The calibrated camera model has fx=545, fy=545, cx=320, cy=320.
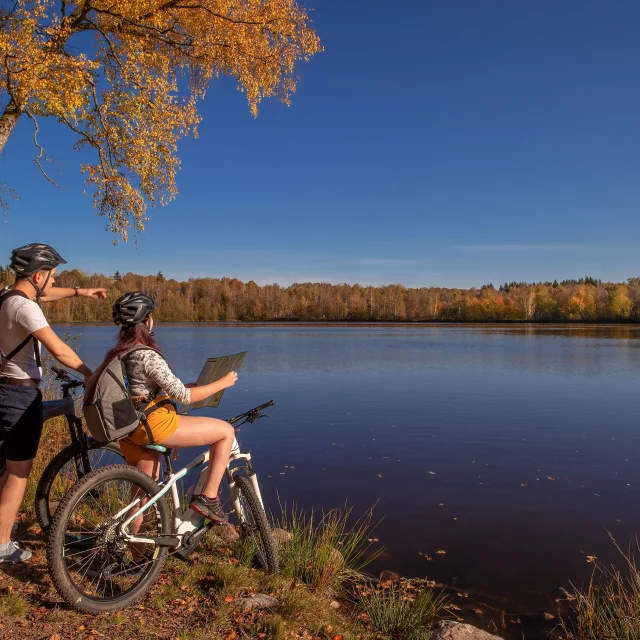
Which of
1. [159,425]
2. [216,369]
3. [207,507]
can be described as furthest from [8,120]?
[207,507]

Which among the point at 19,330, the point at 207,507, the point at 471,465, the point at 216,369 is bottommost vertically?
the point at 471,465

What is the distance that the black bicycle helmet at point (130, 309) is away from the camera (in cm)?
401

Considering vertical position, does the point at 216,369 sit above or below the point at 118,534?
above

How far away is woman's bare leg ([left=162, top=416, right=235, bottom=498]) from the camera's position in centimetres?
407

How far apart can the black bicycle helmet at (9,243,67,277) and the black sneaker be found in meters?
2.15

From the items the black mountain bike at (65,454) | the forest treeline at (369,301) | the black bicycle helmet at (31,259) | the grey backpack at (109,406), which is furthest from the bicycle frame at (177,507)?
the forest treeline at (369,301)

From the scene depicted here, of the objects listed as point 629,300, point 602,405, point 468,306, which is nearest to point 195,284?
point 468,306

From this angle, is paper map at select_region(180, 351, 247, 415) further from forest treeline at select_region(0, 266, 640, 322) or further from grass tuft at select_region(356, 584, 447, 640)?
forest treeline at select_region(0, 266, 640, 322)

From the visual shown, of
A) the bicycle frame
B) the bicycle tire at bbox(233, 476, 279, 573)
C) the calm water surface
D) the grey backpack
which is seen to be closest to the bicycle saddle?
the bicycle frame

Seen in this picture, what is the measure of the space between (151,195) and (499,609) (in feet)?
29.2

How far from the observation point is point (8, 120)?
8.45 meters

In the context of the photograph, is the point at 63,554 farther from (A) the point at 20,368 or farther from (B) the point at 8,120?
(B) the point at 8,120

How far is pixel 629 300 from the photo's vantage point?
134750 mm

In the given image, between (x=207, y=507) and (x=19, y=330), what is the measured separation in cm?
195
